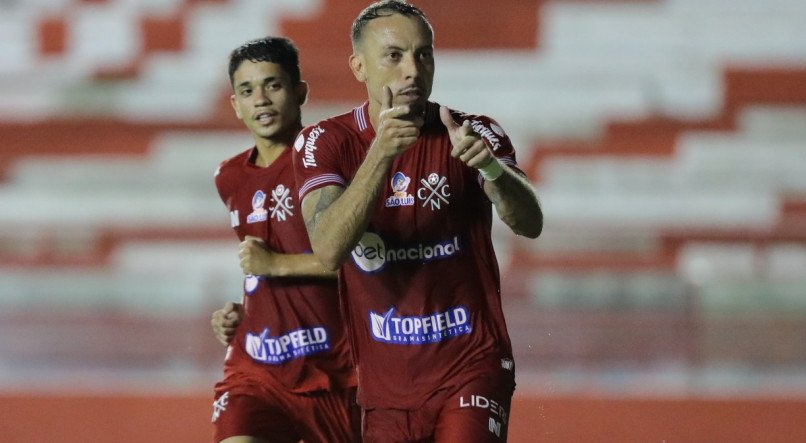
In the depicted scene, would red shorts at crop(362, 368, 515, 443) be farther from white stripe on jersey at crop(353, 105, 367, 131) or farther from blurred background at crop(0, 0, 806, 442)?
blurred background at crop(0, 0, 806, 442)

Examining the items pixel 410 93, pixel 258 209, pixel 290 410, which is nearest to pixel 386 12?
pixel 410 93

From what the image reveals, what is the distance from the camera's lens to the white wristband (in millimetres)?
2695

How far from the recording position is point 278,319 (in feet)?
12.6

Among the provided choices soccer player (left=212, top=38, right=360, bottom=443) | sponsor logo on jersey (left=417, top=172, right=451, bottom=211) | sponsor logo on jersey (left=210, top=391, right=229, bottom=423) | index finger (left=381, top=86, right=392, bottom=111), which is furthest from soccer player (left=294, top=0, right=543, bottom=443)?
sponsor logo on jersey (left=210, top=391, right=229, bottom=423)

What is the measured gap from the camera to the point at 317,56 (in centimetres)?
1227

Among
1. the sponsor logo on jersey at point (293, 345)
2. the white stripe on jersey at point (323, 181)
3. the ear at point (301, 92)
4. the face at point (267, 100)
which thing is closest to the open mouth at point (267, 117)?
the face at point (267, 100)

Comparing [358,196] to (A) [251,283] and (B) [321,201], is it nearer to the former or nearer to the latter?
(B) [321,201]

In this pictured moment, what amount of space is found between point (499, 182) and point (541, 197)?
8444 mm

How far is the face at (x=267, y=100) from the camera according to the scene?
12.9ft

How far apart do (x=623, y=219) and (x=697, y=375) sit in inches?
157

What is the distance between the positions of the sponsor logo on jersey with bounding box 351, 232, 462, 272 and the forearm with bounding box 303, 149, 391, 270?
0.21 meters

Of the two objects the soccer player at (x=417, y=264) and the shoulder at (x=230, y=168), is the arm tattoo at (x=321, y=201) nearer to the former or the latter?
the soccer player at (x=417, y=264)

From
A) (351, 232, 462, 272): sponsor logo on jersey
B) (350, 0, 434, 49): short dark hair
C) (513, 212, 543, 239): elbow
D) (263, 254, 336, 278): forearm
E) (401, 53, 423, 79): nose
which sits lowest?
(263, 254, 336, 278): forearm

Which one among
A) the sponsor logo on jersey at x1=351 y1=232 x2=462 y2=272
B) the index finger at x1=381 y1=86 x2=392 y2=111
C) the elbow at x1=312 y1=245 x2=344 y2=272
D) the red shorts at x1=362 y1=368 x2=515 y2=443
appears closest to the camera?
the index finger at x1=381 y1=86 x2=392 y2=111
